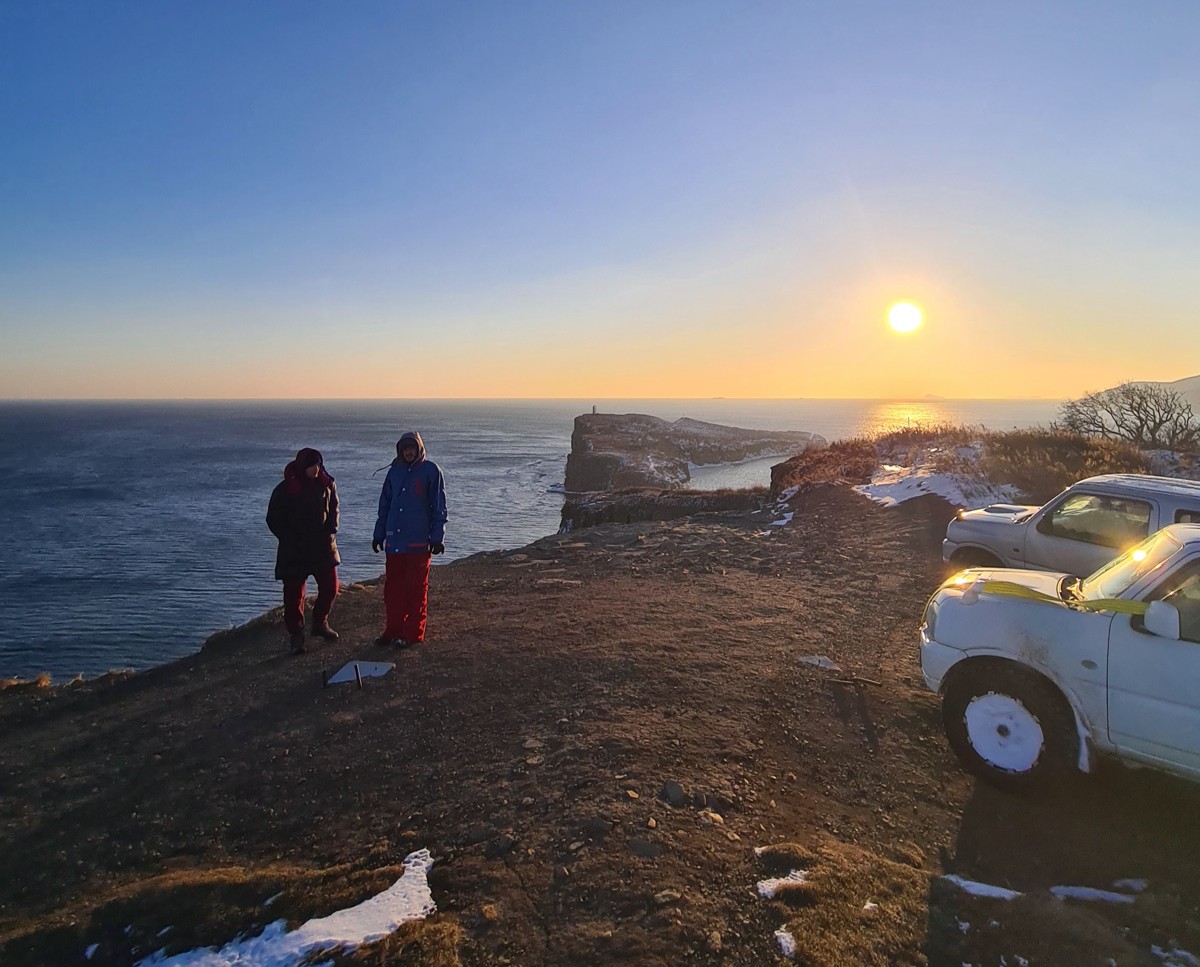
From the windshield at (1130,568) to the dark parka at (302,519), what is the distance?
6623 mm

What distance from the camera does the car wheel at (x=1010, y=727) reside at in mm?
4031

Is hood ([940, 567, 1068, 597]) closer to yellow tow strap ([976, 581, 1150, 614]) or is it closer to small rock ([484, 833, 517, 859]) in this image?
yellow tow strap ([976, 581, 1150, 614])

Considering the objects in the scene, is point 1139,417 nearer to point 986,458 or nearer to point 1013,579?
point 986,458

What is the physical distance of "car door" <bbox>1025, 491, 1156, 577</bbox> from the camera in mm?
7113

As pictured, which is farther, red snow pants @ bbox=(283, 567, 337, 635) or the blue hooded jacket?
red snow pants @ bbox=(283, 567, 337, 635)

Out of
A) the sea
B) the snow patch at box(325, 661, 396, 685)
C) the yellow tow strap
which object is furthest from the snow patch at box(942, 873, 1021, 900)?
the sea

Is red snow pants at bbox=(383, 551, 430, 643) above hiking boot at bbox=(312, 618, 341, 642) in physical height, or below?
above

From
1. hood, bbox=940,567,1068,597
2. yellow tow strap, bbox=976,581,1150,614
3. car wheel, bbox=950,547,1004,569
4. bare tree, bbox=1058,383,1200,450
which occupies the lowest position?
car wheel, bbox=950,547,1004,569

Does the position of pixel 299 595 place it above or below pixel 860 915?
above

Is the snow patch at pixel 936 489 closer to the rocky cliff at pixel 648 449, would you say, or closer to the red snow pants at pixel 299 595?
the red snow pants at pixel 299 595

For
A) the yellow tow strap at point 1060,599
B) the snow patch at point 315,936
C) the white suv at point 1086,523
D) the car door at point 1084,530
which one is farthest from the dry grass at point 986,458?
the snow patch at point 315,936

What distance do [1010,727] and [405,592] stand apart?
5546 millimetres

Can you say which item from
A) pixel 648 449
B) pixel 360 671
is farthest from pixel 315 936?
Result: pixel 648 449

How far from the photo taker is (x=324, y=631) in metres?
7.79
